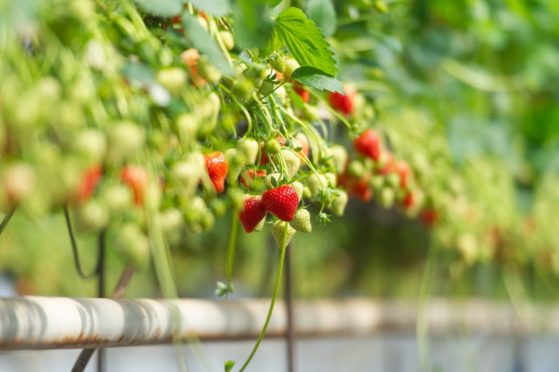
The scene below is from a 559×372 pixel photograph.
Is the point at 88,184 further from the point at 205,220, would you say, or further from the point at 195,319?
the point at 195,319

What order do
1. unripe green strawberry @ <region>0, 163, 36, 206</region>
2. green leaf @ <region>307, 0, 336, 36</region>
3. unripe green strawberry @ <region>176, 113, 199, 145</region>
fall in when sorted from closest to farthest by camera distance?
unripe green strawberry @ <region>0, 163, 36, 206</region> → unripe green strawberry @ <region>176, 113, 199, 145</region> → green leaf @ <region>307, 0, 336, 36</region>

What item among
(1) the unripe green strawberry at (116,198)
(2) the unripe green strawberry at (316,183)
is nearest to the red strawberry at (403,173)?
(2) the unripe green strawberry at (316,183)

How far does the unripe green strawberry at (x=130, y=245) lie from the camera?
0.39m

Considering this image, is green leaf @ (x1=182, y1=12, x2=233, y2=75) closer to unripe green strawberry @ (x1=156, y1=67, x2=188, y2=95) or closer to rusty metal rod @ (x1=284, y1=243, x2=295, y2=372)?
unripe green strawberry @ (x1=156, y1=67, x2=188, y2=95)

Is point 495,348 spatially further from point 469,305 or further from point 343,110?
point 343,110

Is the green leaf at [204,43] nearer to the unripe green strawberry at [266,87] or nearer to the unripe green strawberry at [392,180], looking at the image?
the unripe green strawberry at [266,87]

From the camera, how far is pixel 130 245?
15.4 inches

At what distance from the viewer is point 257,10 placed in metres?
0.52

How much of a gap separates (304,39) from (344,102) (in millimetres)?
173

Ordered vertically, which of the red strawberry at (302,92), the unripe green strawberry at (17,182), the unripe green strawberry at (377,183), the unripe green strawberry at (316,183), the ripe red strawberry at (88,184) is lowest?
the unripe green strawberry at (377,183)

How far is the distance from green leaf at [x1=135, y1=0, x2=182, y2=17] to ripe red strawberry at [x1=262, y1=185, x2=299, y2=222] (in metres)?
0.12

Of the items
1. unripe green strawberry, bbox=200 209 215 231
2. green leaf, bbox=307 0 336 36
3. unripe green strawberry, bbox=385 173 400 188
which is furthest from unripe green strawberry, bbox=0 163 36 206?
unripe green strawberry, bbox=385 173 400 188

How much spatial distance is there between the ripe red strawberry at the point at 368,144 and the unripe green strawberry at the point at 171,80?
1.07 ft

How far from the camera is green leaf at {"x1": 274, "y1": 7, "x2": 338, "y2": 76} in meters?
0.55
